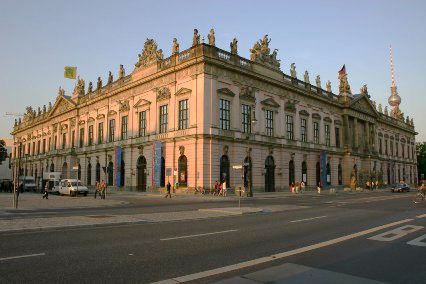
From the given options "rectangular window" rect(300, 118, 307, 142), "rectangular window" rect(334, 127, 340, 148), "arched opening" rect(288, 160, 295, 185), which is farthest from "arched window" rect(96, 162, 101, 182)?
"rectangular window" rect(334, 127, 340, 148)

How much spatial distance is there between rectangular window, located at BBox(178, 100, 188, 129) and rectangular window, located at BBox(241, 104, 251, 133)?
714cm

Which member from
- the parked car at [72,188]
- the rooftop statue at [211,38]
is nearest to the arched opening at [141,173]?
the parked car at [72,188]

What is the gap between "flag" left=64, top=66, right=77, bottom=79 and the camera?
32.8m

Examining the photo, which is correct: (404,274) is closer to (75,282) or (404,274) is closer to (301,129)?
(75,282)

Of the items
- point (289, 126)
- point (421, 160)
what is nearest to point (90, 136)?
point (289, 126)

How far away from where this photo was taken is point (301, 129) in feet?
178

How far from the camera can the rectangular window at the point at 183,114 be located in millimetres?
42031

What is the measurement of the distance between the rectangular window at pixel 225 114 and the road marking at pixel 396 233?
98.8 feet

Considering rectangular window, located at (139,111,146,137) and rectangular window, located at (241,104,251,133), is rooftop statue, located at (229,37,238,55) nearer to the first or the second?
rectangular window, located at (241,104,251,133)

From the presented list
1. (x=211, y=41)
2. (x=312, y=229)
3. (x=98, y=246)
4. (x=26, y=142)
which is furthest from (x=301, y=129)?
(x=26, y=142)

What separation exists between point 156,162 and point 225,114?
10.2 metres

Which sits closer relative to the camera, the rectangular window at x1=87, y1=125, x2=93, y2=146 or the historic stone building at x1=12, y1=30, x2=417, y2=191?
the historic stone building at x1=12, y1=30, x2=417, y2=191

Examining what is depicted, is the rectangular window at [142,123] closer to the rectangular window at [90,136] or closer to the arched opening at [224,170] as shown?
the arched opening at [224,170]

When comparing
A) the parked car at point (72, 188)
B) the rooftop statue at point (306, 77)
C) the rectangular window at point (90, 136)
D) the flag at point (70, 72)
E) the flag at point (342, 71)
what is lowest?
the parked car at point (72, 188)
